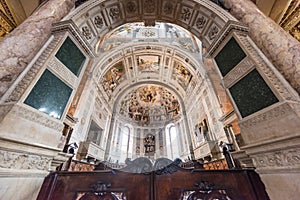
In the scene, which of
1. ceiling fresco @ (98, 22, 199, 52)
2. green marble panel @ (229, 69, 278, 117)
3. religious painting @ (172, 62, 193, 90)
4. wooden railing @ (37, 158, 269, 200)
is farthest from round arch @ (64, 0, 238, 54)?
religious painting @ (172, 62, 193, 90)

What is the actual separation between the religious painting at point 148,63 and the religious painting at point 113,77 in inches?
66.4

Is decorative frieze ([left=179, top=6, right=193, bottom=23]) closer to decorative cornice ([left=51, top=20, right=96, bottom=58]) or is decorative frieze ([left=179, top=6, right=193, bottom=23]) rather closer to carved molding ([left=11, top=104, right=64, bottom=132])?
decorative cornice ([left=51, top=20, right=96, bottom=58])

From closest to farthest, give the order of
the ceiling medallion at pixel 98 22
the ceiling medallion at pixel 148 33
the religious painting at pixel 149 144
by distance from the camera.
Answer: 1. the ceiling medallion at pixel 98 22
2. the ceiling medallion at pixel 148 33
3. the religious painting at pixel 149 144

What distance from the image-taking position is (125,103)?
1313cm

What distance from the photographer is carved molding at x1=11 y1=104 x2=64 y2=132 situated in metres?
1.35

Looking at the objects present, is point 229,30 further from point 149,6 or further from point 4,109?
point 4,109

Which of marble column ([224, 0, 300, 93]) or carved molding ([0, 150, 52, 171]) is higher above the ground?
marble column ([224, 0, 300, 93])

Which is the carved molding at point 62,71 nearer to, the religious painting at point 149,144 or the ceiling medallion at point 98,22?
the ceiling medallion at point 98,22

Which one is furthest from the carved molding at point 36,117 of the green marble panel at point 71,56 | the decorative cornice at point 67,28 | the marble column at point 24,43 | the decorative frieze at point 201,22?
the decorative frieze at point 201,22

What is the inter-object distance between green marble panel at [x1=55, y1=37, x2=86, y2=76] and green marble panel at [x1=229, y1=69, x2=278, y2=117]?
2.74 metres

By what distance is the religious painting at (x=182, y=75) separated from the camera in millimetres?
9969

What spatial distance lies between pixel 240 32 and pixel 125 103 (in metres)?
11.9

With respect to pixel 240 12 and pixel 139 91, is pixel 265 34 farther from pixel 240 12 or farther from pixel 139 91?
pixel 139 91

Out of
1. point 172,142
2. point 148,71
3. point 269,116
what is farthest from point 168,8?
point 172,142
